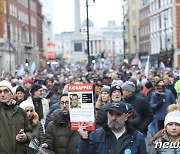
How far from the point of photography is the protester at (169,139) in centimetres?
641

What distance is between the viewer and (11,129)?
8133 mm

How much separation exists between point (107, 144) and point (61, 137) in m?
2.17

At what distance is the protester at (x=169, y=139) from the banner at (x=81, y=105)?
84 cm

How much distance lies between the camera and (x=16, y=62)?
88938 mm

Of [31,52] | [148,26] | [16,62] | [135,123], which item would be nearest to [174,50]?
[148,26]

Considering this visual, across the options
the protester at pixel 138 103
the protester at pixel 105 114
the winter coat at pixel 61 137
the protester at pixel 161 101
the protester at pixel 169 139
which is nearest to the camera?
the protester at pixel 169 139

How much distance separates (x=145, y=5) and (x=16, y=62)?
69.7 feet

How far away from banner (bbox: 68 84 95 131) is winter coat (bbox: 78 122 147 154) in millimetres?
534

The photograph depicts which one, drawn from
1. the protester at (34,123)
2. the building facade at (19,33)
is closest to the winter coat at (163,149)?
the protester at (34,123)

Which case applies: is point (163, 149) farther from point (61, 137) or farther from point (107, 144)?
point (61, 137)

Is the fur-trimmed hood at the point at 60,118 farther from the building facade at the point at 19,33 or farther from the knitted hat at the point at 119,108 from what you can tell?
the building facade at the point at 19,33

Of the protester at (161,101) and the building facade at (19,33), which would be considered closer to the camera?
the protester at (161,101)

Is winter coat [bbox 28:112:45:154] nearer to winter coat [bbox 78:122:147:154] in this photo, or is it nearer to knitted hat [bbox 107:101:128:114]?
winter coat [bbox 78:122:147:154]

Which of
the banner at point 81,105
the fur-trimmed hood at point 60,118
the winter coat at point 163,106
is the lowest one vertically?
the winter coat at point 163,106
